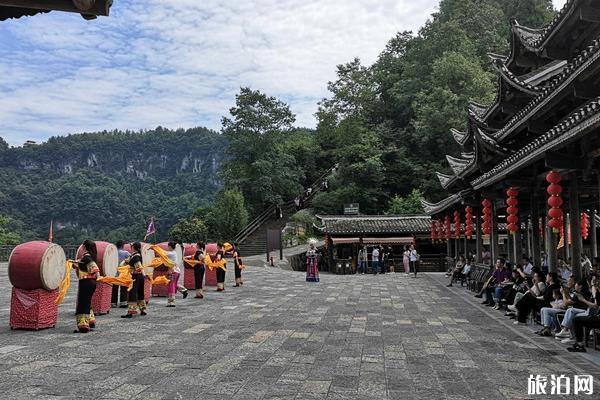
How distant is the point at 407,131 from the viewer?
46438 millimetres

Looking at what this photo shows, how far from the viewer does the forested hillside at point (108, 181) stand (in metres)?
80.7

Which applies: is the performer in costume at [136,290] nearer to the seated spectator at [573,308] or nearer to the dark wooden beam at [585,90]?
the seated spectator at [573,308]

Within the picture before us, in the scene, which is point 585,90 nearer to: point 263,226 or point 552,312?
point 552,312

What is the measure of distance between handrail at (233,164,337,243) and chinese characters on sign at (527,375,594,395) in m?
33.9

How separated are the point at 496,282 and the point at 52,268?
10857 mm

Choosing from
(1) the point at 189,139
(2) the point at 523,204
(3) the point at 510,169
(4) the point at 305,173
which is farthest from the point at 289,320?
(1) the point at 189,139

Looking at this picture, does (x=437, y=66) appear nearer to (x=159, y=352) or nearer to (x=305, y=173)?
(x=305, y=173)

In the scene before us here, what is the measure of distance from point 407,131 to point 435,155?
426cm

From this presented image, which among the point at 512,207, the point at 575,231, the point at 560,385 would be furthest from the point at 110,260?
the point at 512,207

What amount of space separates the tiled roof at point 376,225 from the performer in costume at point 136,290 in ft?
66.6

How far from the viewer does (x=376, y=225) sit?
104 feet

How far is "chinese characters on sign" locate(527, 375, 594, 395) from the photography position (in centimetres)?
573

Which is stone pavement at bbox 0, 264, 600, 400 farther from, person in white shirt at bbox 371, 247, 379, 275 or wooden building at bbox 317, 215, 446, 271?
wooden building at bbox 317, 215, 446, 271

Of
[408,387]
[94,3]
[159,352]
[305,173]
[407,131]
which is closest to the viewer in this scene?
[94,3]
